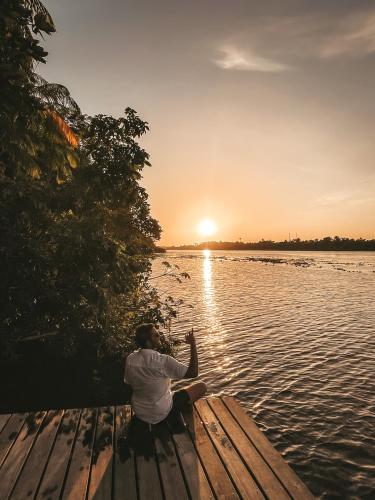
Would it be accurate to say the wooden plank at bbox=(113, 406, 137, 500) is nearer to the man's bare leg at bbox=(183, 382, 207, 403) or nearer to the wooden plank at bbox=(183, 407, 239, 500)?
the wooden plank at bbox=(183, 407, 239, 500)

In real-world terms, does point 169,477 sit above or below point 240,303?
above

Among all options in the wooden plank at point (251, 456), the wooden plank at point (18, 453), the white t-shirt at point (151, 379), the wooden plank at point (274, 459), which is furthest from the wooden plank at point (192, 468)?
the wooden plank at point (18, 453)

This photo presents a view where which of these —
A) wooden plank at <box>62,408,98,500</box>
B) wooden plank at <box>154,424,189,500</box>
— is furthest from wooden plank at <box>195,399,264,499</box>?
wooden plank at <box>62,408,98,500</box>

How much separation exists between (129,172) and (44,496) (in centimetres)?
692

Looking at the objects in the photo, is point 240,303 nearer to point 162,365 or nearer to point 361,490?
point 361,490

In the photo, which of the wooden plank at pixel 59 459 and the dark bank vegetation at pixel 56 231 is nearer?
the wooden plank at pixel 59 459

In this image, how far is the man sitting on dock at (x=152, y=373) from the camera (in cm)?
501

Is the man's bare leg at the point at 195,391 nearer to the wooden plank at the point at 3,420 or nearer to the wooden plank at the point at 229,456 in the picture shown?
the wooden plank at the point at 229,456

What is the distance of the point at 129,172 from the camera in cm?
889

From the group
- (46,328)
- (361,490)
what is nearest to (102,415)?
(46,328)

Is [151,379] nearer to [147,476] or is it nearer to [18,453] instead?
[147,476]

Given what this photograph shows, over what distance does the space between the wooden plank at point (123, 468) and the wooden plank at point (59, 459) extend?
2.17ft

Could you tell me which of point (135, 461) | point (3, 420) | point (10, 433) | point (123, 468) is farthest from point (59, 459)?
point (3, 420)

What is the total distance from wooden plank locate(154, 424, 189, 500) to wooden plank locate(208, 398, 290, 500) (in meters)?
0.95
